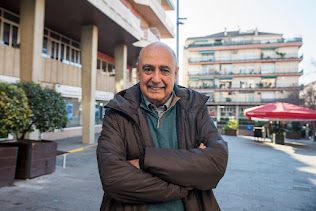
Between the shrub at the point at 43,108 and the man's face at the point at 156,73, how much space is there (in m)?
5.10

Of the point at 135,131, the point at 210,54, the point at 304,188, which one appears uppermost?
the point at 210,54

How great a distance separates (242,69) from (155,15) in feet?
131

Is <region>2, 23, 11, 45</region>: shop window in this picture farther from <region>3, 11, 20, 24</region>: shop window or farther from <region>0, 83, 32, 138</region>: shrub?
<region>0, 83, 32, 138</region>: shrub

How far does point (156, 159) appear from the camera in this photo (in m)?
1.57

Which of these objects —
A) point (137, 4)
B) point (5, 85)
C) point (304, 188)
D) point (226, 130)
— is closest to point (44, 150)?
point (5, 85)

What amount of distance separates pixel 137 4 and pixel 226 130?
12041mm

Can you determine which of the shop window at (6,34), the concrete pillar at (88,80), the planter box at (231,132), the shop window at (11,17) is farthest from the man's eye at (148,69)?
the planter box at (231,132)

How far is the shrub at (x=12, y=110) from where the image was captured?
5.28m

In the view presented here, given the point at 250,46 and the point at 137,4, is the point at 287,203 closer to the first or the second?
Result: the point at 137,4

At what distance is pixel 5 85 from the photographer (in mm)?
5574

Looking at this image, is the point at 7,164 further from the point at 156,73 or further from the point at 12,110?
the point at 156,73

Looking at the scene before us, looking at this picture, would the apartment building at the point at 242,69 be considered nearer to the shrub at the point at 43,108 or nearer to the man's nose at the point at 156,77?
the shrub at the point at 43,108

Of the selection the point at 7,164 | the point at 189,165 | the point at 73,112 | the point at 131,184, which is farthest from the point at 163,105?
the point at 73,112

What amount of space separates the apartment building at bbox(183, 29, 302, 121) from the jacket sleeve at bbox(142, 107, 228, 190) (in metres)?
53.0
